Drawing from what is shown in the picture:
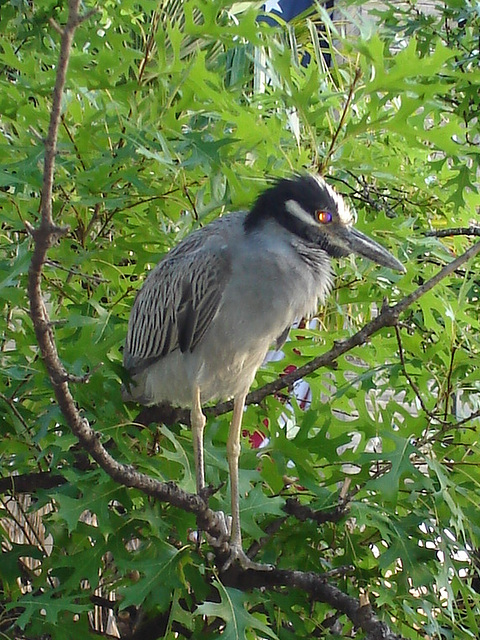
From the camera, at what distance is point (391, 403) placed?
1400 mm

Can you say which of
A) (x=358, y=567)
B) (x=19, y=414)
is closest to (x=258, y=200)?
(x=19, y=414)

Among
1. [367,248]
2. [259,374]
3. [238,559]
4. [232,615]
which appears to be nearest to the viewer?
[232,615]

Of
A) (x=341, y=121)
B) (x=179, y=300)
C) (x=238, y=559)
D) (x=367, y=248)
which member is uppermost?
(x=341, y=121)

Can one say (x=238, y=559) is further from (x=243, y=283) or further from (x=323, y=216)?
(x=323, y=216)

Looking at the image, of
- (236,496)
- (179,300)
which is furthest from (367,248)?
(236,496)

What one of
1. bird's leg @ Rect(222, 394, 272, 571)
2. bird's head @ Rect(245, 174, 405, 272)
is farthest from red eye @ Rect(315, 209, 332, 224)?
bird's leg @ Rect(222, 394, 272, 571)

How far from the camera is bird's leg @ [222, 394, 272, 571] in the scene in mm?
1187

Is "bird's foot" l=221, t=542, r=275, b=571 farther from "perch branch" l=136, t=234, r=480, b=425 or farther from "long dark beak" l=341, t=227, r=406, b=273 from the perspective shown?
"long dark beak" l=341, t=227, r=406, b=273

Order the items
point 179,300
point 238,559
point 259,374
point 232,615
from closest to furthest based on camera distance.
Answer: point 232,615 < point 238,559 < point 179,300 < point 259,374

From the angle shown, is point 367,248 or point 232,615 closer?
point 232,615

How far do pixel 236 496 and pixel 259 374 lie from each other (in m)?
0.38

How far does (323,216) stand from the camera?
1336mm

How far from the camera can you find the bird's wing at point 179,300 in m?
1.38

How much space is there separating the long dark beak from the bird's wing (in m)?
0.21
